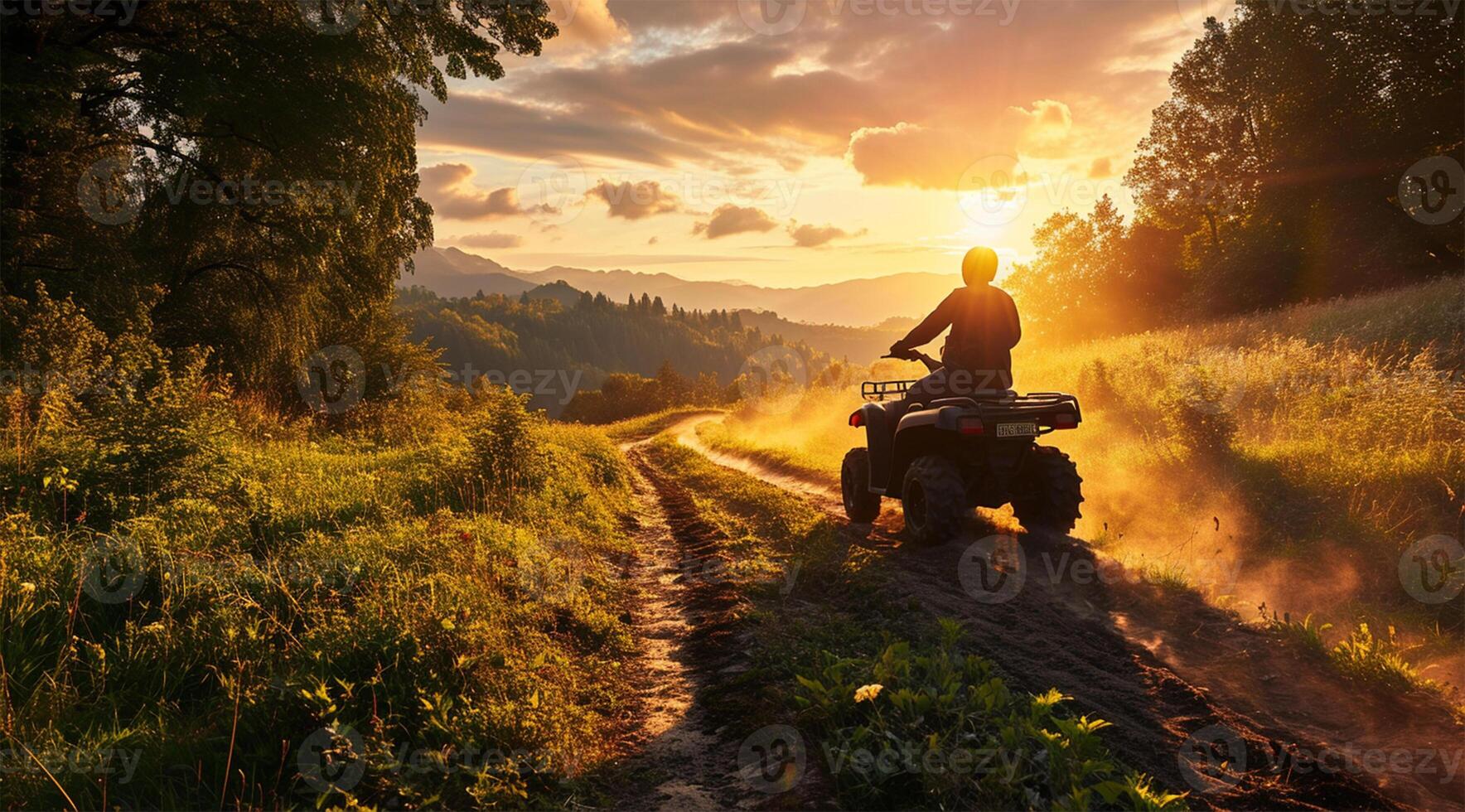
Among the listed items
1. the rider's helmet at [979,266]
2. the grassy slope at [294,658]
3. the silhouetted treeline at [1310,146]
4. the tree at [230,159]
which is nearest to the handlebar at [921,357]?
the rider's helmet at [979,266]

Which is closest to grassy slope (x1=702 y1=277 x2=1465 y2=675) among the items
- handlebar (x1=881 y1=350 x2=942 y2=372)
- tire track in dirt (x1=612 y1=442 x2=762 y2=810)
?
handlebar (x1=881 y1=350 x2=942 y2=372)

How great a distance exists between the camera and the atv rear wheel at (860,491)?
10.2 metres

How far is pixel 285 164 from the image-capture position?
1548cm

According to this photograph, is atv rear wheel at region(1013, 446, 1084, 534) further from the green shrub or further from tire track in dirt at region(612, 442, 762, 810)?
the green shrub

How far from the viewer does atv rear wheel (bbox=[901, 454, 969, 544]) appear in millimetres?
7938

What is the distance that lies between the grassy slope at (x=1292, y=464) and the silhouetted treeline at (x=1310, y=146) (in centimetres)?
1200

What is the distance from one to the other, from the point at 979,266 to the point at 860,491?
3.60m

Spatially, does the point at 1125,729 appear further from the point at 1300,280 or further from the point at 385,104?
the point at 1300,280

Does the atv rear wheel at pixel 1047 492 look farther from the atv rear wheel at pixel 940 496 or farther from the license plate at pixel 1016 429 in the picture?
the atv rear wheel at pixel 940 496

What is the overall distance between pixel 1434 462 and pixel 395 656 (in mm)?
10578

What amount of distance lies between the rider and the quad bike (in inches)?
9.5

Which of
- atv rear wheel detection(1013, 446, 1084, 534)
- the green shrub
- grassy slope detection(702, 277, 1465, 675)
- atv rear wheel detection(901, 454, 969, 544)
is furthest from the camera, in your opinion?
atv rear wheel detection(1013, 446, 1084, 534)

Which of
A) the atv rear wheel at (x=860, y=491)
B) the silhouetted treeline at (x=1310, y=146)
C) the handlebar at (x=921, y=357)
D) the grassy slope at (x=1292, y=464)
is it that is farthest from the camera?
the silhouetted treeline at (x=1310, y=146)

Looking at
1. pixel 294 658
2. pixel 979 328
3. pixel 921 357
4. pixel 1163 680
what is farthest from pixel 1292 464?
pixel 294 658
